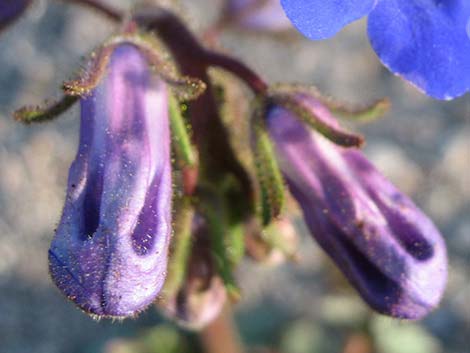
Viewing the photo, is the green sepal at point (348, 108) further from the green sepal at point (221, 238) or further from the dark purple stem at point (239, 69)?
the green sepal at point (221, 238)

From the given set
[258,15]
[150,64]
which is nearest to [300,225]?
[258,15]

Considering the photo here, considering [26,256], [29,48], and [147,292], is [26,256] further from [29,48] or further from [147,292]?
[147,292]

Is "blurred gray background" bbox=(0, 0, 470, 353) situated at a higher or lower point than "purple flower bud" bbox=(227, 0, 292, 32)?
lower

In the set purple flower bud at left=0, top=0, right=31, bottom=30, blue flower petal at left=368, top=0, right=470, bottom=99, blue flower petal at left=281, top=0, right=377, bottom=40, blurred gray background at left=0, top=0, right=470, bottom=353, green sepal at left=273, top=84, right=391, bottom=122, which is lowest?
blurred gray background at left=0, top=0, right=470, bottom=353

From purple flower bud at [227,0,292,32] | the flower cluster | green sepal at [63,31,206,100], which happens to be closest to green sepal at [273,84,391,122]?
the flower cluster

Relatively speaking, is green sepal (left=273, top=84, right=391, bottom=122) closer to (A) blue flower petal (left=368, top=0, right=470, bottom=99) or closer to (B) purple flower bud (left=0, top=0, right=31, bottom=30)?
(A) blue flower petal (left=368, top=0, right=470, bottom=99)

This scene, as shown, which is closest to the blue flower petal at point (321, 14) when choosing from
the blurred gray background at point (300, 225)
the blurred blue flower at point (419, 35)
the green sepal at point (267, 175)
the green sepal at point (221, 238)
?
the blurred blue flower at point (419, 35)

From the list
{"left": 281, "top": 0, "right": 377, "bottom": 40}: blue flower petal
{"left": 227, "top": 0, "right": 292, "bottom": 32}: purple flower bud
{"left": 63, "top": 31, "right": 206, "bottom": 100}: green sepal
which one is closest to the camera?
{"left": 281, "top": 0, "right": 377, "bottom": 40}: blue flower petal

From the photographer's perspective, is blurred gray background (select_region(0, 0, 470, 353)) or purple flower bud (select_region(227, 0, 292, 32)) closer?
purple flower bud (select_region(227, 0, 292, 32))
